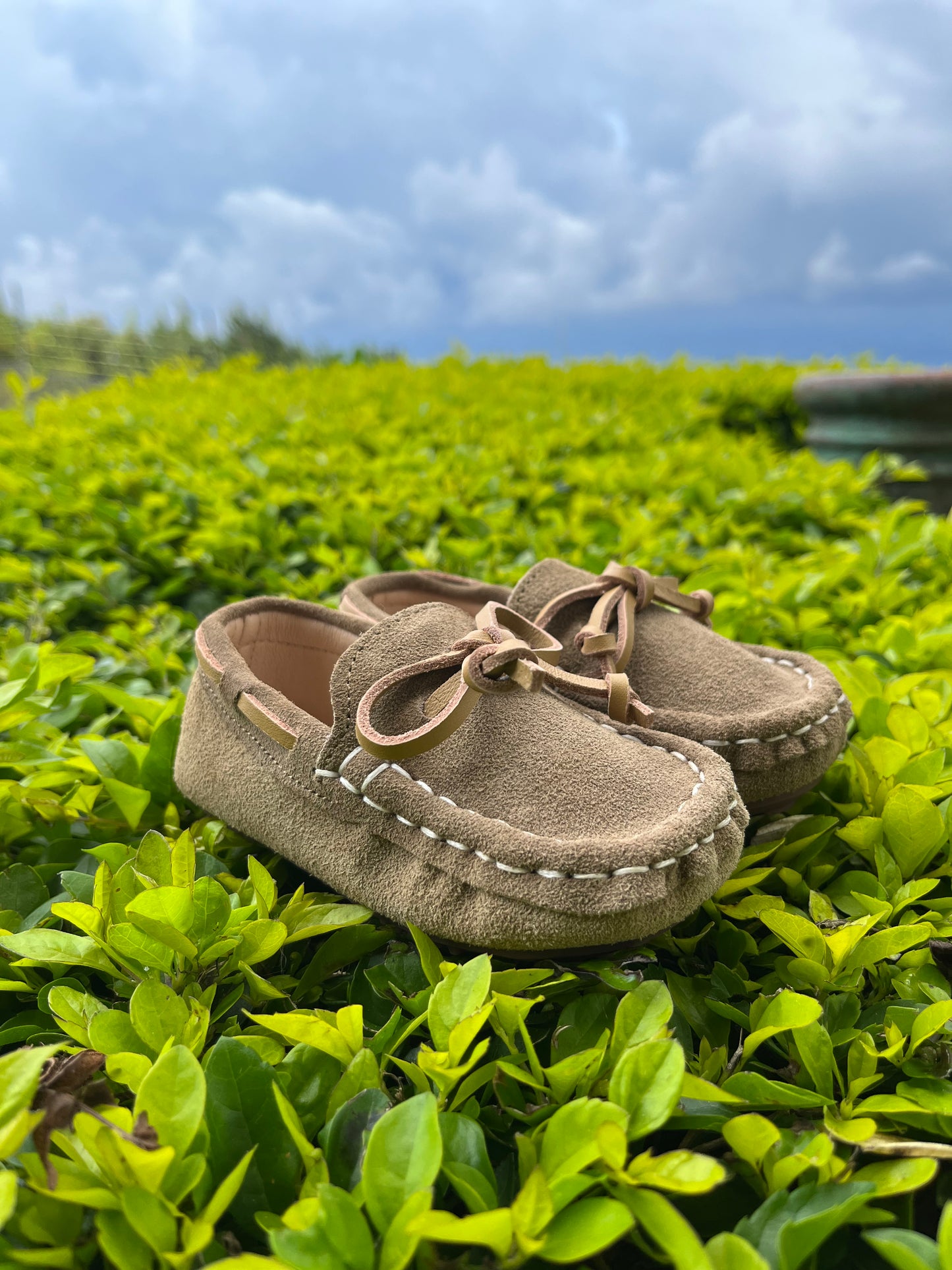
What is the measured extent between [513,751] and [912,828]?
1.80 ft

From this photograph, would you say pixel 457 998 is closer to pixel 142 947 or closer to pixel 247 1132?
pixel 247 1132

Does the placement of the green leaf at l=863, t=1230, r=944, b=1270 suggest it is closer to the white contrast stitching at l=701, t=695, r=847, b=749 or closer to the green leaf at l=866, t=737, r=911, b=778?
the white contrast stitching at l=701, t=695, r=847, b=749

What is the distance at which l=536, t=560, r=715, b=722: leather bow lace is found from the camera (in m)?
1.27

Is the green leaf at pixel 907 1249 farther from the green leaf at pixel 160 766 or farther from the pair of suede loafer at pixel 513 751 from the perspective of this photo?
the green leaf at pixel 160 766

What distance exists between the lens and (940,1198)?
0.82 meters

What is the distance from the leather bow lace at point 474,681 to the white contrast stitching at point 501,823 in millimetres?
41

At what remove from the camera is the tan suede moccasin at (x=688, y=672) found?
1262 millimetres

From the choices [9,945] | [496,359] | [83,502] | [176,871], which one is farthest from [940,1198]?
[496,359]

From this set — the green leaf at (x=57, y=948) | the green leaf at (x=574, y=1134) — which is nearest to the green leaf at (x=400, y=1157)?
the green leaf at (x=574, y=1134)

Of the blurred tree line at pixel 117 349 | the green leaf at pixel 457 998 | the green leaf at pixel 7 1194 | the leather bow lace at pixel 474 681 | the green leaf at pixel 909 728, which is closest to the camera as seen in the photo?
the green leaf at pixel 7 1194

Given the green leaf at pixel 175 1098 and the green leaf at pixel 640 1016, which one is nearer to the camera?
the green leaf at pixel 175 1098

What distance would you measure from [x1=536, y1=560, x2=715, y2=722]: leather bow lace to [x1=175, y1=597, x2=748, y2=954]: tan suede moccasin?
5 cm

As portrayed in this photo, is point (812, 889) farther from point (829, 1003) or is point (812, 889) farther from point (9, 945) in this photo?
point (9, 945)

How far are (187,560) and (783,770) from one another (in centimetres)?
206
